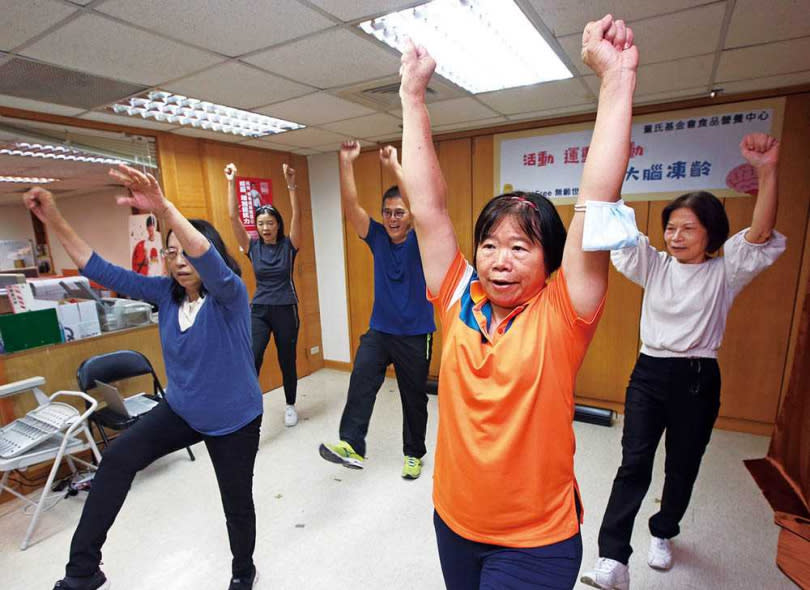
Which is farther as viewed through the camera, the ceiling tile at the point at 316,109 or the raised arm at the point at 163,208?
the ceiling tile at the point at 316,109

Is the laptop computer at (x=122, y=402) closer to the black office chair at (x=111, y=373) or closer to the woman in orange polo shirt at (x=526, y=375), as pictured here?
the black office chair at (x=111, y=373)

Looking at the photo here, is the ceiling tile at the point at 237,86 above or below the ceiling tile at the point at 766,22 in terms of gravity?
below

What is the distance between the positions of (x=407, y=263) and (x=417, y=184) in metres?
1.32

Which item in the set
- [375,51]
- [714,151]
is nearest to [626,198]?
[714,151]

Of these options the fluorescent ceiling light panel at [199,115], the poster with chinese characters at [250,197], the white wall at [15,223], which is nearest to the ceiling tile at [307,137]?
the fluorescent ceiling light panel at [199,115]

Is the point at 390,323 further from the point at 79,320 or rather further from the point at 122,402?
the point at 79,320

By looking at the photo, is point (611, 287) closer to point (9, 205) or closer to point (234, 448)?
point (234, 448)

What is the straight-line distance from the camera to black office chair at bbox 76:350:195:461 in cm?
266

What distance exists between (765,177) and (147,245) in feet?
13.7

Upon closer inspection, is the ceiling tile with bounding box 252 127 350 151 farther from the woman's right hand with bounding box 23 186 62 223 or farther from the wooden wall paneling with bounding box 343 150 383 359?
the woman's right hand with bounding box 23 186 62 223

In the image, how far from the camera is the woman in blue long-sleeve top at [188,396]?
1.60 meters

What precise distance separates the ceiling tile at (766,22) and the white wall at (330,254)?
10.9ft

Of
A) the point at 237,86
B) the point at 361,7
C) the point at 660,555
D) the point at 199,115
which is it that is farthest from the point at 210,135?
the point at 660,555

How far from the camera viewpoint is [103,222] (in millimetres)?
7684
